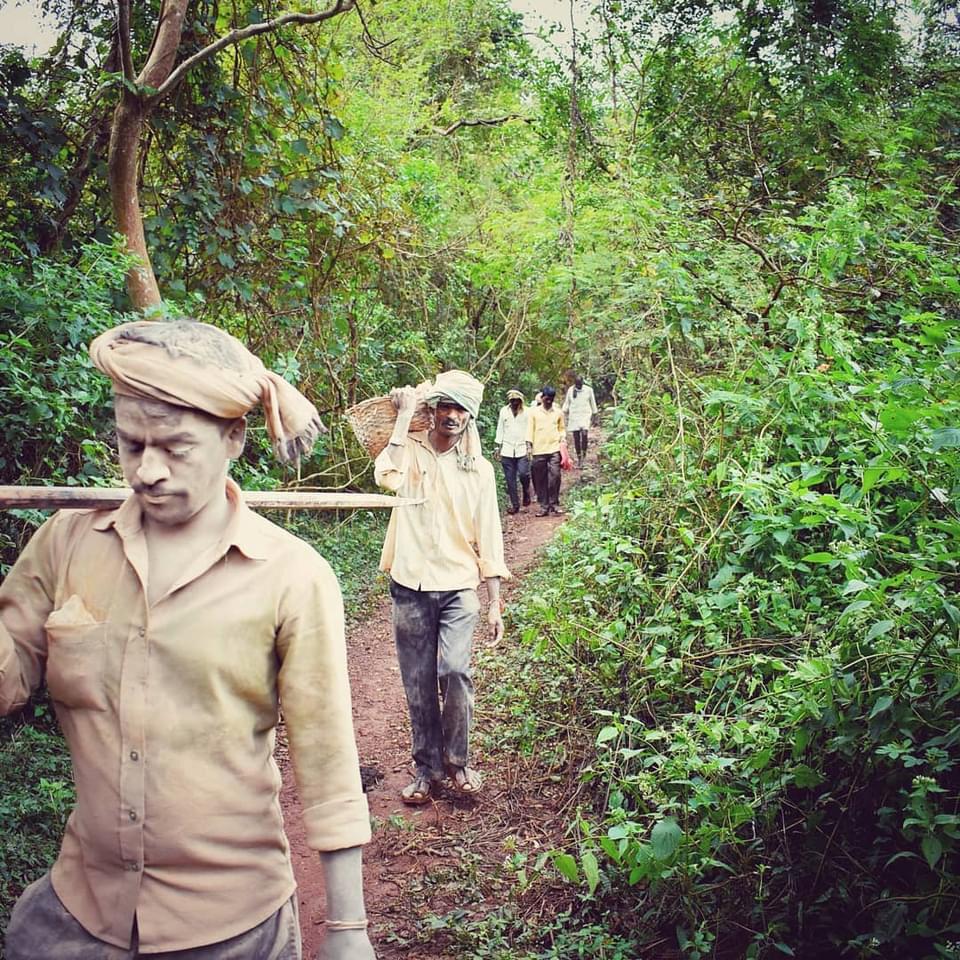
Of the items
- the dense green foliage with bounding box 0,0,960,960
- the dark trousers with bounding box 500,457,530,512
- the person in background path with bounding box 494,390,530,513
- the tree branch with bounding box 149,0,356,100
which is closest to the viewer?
the dense green foliage with bounding box 0,0,960,960

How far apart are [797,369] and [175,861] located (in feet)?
15.9

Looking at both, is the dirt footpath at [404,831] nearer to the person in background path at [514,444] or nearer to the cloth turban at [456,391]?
the cloth turban at [456,391]

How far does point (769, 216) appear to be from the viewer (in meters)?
7.99

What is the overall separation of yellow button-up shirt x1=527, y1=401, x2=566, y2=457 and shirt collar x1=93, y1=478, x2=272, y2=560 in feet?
39.5

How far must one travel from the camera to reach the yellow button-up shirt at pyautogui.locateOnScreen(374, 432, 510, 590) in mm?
4941

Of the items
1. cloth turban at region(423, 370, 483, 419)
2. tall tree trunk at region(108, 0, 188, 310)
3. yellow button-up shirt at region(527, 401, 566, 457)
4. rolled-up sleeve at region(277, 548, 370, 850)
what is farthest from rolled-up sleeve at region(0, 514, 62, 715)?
yellow button-up shirt at region(527, 401, 566, 457)

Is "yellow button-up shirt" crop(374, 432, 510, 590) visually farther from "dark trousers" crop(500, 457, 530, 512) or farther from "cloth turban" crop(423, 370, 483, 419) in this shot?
"dark trousers" crop(500, 457, 530, 512)

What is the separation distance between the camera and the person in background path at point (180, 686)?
5.55ft

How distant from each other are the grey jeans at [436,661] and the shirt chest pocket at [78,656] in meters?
3.23

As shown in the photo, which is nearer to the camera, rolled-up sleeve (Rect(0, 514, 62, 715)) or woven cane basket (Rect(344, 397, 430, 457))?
rolled-up sleeve (Rect(0, 514, 62, 715))

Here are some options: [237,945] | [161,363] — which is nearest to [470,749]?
[237,945]

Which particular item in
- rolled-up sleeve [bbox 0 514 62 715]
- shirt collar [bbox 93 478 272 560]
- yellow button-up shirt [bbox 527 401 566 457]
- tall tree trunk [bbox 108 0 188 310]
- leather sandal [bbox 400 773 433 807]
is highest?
tall tree trunk [bbox 108 0 188 310]

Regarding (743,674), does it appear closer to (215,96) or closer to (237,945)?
(237,945)

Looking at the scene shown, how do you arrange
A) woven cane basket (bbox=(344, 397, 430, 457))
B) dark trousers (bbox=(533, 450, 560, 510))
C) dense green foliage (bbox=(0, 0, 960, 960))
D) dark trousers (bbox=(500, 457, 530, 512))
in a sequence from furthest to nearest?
dark trousers (bbox=(500, 457, 530, 512)) < dark trousers (bbox=(533, 450, 560, 510)) < woven cane basket (bbox=(344, 397, 430, 457)) < dense green foliage (bbox=(0, 0, 960, 960))
